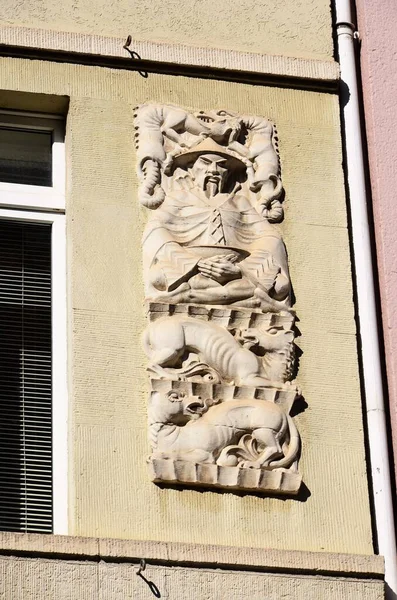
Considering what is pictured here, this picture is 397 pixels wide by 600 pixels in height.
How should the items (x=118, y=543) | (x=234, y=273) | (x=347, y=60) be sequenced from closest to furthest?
(x=118, y=543) < (x=234, y=273) < (x=347, y=60)

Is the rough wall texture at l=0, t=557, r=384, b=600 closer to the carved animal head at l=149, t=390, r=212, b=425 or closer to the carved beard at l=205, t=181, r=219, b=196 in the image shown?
the carved animal head at l=149, t=390, r=212, b=425

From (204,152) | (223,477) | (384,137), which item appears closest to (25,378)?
(223,477)

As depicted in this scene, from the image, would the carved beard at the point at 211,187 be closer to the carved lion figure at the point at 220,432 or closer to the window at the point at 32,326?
the window at the point at 32,326

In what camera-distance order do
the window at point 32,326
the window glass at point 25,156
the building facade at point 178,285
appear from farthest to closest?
the window glass at point 25,156 → the window at point 32,326 → the building facade at point 178,285

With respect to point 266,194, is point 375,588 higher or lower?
lower

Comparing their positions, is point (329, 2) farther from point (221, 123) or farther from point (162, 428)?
point (162, 428)

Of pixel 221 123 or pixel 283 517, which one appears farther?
pixel 221 123

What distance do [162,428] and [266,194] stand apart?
1.64 metres

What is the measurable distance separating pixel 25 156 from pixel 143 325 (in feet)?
4.35

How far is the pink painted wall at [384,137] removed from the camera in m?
11.2

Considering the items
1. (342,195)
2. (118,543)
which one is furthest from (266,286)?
(118,543)

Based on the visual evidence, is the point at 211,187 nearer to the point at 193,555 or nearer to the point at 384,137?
the point at 384,137

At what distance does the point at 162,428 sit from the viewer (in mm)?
10328

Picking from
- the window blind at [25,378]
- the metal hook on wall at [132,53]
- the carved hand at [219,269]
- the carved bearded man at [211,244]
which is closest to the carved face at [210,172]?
the carved bearded man at [211,244]
